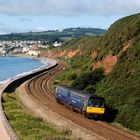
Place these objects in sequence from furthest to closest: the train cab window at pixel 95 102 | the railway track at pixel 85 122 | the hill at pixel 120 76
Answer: the hill at pixel 120 76
the train cab window at pixel 95 102
the railway track at pixel 85 122

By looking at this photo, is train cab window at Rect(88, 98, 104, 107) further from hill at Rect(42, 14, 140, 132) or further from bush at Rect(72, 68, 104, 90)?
bush at Rect(72, 68, 104, 90)

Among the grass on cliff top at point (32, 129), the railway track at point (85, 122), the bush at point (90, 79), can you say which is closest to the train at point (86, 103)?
the railway track at point (85, 122)

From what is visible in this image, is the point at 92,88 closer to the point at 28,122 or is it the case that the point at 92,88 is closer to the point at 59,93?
the point at 59,93

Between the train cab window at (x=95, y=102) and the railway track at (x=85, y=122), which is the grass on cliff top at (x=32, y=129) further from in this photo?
the train cab window at (x=95, y=102)

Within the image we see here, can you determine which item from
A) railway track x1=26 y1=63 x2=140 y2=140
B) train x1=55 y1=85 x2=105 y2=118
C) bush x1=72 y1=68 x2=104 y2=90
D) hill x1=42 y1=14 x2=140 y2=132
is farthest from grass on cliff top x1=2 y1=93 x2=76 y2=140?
bush x1=72 y1=68 x2=104 y2=90

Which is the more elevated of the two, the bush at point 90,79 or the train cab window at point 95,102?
the train cab window at point 95,102

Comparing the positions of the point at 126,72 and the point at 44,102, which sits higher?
the point at 126,72

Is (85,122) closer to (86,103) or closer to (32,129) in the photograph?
(86,103)

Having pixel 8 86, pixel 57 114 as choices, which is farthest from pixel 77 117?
pixel 8 86

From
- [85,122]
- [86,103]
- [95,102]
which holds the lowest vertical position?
[85,122]

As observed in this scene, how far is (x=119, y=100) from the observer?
4806 centimetres

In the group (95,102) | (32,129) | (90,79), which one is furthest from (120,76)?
(32,129)

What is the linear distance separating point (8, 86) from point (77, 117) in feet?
98.1

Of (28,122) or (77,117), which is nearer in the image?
(28,122)
